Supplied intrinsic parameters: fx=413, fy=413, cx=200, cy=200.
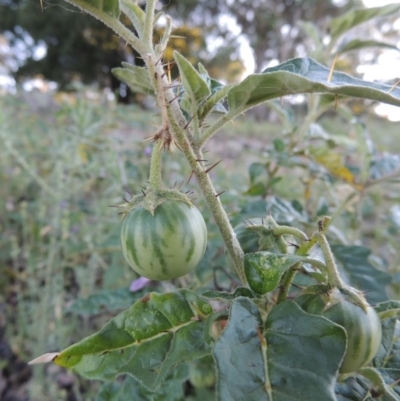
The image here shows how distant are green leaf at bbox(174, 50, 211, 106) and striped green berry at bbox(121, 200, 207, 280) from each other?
176 mm

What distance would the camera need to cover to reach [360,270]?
47.7 inches

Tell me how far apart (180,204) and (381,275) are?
79 centimetres

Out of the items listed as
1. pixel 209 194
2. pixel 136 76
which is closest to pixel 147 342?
pixel 209 194

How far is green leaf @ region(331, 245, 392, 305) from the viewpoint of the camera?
1.19 metres

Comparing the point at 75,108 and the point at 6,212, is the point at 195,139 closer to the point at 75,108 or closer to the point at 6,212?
the point at 75,108

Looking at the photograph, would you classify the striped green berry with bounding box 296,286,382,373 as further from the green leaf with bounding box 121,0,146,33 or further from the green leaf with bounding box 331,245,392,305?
the green leaf with bounding box 331,245,392,305

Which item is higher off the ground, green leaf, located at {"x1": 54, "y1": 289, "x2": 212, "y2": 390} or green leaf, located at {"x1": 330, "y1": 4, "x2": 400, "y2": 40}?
green leaf, located at {"x1": 330, "y1": 4, "x2": 400, "y2": 40}

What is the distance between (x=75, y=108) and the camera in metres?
2.13

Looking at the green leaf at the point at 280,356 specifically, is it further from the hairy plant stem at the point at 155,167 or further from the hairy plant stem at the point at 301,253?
the hairy plant stem at the point at 155,167

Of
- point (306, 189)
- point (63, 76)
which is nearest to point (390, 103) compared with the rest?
point (306, 189)

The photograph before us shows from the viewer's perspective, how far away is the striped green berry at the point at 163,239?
65 centimetres

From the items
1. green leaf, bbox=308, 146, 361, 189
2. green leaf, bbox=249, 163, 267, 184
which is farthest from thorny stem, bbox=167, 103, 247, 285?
green leaf, bbox=308, 146, 361, 189

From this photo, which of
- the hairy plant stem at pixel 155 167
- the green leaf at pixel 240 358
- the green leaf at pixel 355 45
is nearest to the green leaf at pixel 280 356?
the green leaf at pixel 240 358

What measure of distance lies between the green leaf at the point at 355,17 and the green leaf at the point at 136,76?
841 mm
